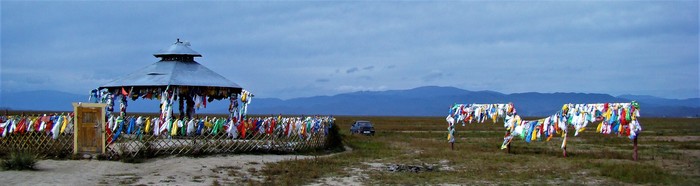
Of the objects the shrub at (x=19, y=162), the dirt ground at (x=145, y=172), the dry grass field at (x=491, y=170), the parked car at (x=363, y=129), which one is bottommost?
the dry grass field at (x=491, y=170)

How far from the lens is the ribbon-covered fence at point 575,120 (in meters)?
21.2

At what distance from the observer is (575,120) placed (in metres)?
22.9

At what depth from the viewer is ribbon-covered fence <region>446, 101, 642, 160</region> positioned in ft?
69.7

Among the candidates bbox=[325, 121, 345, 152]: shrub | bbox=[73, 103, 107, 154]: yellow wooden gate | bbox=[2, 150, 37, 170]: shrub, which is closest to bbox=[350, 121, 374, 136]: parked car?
bbox=[325, 121, 345, 152]: shrub

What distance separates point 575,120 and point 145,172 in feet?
48.0

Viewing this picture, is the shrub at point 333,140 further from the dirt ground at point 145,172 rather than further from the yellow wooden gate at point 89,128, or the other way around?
the yellow wooden gate at point 89,128

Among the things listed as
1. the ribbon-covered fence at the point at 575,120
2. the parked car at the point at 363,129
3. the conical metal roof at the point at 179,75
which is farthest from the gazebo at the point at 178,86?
the parked car at the point at 363,129

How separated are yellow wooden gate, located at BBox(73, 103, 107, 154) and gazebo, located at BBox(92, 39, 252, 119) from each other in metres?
4.34

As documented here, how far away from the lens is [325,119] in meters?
26.0

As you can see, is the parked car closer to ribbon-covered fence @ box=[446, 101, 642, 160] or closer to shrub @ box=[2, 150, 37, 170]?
ribbon-covered fence @ box=[446, 101, 642, 160]

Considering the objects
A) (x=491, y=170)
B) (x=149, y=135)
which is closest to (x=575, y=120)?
(x=491, y=170)

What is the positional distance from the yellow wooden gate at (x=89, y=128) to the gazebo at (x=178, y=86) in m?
4.34

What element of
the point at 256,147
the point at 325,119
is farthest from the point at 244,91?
the point at 256,147

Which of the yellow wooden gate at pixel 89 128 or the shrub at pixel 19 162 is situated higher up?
the yellow wooden gate at pixel 89 128
